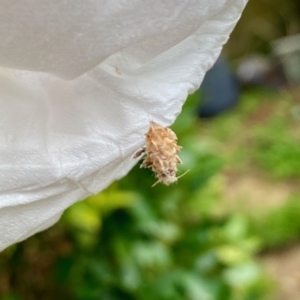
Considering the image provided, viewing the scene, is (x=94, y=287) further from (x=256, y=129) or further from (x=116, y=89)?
(x=256, y=129)

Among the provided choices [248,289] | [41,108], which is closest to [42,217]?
[41,108]

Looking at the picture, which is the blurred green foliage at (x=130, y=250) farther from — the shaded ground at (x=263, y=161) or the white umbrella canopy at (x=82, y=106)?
the shaded ground at (x=263, y=161)

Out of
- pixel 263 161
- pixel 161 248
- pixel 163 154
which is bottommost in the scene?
pixel 263 161

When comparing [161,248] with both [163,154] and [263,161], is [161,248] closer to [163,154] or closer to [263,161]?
[163,154]

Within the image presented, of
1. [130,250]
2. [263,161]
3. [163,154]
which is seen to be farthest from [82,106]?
[263,161]

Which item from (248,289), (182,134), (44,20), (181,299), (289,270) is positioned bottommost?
(289,270)

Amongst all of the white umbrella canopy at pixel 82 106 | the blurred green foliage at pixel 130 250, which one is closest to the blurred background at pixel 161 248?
the blurred green foliage at pixel 130 250
